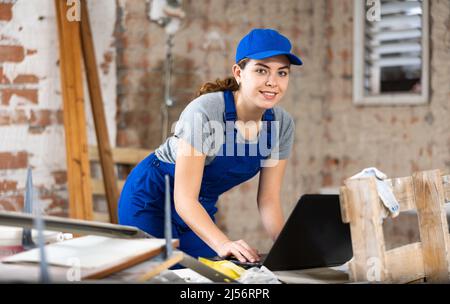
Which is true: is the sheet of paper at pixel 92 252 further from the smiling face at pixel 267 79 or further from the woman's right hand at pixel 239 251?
the smiling face at pixel 267 79

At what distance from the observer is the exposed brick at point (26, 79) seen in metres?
2.61

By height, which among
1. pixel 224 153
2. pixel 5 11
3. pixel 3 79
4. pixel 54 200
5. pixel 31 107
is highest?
pixel 5 11

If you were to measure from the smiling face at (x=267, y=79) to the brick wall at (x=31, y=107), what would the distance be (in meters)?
1.47

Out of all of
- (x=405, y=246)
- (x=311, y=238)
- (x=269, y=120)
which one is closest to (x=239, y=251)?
(x=311, y=238)

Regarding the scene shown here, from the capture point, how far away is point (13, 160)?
2596 millimetres

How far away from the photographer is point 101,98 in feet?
9.12

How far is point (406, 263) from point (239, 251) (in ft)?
0.99

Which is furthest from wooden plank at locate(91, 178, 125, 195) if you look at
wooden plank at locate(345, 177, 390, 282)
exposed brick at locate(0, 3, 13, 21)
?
wooden plank at locate(345, 177, 390, 282)

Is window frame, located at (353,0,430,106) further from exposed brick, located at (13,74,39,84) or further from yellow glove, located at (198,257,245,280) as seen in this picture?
yellow glove, located at (198,257,245,280)

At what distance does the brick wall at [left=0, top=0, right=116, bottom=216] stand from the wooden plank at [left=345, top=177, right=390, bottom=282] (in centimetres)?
188

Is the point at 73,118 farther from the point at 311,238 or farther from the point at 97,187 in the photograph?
the point at 311,238
